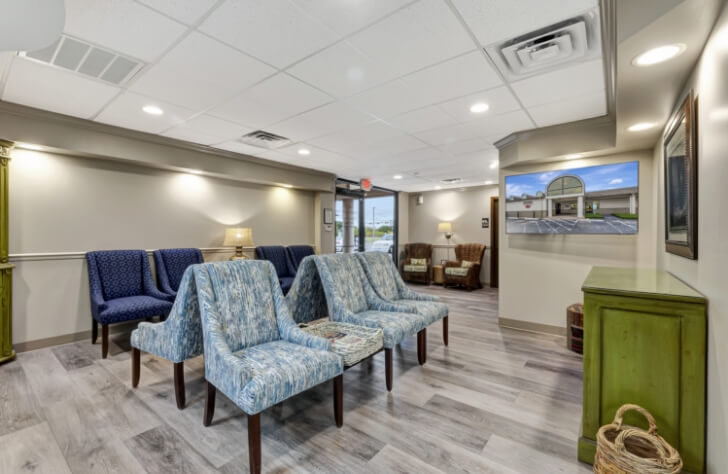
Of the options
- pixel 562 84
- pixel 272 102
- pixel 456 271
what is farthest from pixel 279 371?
pixel 456 271

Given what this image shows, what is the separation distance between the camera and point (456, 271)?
23.7 ft

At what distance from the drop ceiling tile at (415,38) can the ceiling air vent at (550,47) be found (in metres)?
0.28

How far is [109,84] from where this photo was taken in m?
2.61

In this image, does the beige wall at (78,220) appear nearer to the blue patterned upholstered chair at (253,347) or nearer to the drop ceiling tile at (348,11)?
the blue patterned upholstered chair at (253,347)

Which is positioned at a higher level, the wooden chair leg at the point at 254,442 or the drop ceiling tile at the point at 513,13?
the drop ceiling tile at the point at 513,13

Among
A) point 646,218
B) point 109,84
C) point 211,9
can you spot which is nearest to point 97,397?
point 109,84

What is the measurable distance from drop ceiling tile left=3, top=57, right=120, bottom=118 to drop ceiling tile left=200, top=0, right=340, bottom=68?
1405 millimetres

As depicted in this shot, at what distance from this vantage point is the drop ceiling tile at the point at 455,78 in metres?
2.27

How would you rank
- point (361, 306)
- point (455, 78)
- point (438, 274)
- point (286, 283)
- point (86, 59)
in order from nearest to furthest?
point (86, 59), point (455, 78), point (361, 306), point (286, 283), point (438, 274)

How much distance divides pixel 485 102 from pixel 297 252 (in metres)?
3.91

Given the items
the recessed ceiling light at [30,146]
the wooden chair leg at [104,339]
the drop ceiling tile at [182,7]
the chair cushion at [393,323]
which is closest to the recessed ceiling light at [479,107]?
the chair cushion at [393,323]

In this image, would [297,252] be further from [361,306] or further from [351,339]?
[351,339]

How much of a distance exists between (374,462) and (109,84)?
3.22 meters

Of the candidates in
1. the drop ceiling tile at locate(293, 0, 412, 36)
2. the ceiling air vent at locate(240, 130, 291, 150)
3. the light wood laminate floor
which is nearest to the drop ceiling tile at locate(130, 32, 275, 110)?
the drop ceiling tile at locate(293, 0, 412, 36)
